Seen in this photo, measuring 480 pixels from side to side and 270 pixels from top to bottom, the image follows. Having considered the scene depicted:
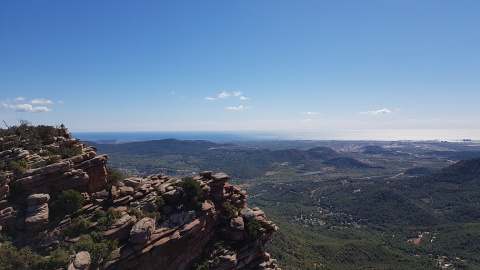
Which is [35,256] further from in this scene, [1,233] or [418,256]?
[418,256]

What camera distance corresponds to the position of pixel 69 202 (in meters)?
29.8

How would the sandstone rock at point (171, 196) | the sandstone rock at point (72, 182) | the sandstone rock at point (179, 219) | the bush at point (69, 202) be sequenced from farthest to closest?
the sandstone rock at point (171, 196) → the sandstone rock at point (179, 219) → the sandstone rock at point (72, 182) → the bush at point (69, 202)

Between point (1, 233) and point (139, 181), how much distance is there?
15935mm

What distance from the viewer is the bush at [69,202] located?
1167 inches

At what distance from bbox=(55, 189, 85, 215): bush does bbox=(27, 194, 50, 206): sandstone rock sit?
1306 millimetres

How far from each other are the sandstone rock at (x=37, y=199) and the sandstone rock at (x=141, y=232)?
31.9ft

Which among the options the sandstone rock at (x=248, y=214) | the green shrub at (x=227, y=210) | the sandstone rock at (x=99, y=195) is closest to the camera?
the sandstone rock at (x=99, y=195)

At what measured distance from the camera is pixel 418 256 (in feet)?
363

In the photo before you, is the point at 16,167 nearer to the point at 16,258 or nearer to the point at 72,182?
the point at 72,182

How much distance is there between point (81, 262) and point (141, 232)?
5834 millimetres

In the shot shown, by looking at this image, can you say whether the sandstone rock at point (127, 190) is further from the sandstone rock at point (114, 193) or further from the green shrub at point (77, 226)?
the green shrub at point (77, 226)

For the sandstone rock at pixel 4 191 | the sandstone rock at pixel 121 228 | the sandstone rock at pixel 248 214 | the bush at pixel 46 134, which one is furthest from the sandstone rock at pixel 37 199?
the sandstone rock at pixel 248 214

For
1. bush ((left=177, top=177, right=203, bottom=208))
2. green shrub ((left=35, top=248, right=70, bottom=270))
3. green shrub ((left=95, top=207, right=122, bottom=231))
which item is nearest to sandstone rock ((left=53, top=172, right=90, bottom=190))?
green shrub ((left=95, top=207, right=122, bottom=231))

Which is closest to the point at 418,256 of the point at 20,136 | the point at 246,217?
the point at 246,217
